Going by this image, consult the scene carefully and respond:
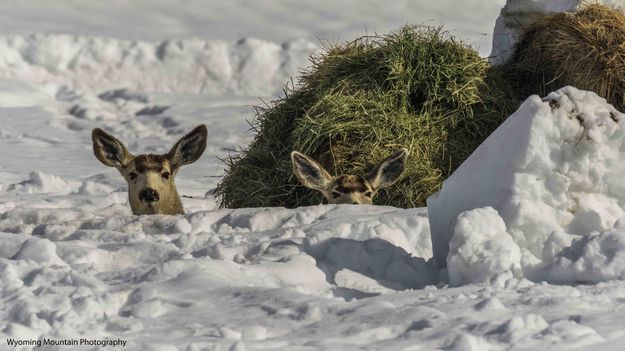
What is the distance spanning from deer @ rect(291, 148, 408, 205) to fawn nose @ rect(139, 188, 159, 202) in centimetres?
100

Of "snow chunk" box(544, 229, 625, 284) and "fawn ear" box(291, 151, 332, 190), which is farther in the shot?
"fawn ear" box(291, 151, 332, 190)

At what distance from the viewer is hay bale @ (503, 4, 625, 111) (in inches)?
316

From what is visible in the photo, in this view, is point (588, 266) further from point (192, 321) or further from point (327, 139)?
point (327, 139)

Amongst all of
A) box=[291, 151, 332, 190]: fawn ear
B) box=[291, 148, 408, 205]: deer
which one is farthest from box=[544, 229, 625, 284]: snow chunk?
box=[291, 151, 332, 190]: fawn ear

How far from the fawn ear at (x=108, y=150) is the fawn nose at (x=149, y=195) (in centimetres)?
45

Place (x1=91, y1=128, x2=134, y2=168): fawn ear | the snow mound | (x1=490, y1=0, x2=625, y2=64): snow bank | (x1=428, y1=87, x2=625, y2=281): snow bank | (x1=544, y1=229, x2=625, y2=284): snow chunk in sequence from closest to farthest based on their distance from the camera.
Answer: (x1=544, y1=229, x2=625, y2=284): snow chunk, (x1=428, y1=87, x2=625, y2=281): snow bank, (x1=91, y1=128, x2=134, y2=168): fawn ear, (x1=490, y1=0, x2=625, y2=64): snow bank, the snow mound

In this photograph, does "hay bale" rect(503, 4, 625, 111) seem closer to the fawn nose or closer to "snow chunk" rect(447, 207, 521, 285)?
the fawn nose

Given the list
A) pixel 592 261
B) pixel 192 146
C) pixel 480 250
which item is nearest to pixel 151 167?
pixel 192 146

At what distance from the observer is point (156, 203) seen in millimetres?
7648

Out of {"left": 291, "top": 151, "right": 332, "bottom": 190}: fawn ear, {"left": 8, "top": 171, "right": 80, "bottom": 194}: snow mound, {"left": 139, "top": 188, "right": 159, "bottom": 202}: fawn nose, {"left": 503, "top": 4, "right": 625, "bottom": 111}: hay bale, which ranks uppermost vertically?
{"left": 503, "top": 4, "right": 625, "bottom": 111}: hay bale

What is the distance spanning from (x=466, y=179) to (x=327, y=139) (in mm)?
2634

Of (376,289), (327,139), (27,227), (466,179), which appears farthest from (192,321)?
(327,139)

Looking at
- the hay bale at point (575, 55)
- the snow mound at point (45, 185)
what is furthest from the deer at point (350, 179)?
the snow mound at point (45, 185)

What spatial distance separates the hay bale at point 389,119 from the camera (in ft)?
26.2
